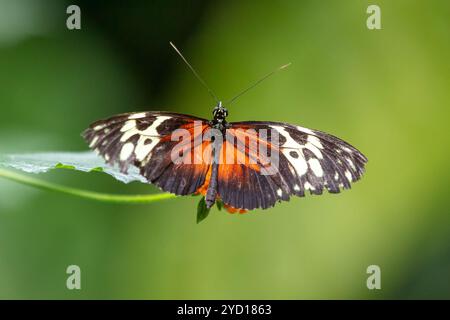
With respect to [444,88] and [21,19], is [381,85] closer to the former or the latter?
[444,88]

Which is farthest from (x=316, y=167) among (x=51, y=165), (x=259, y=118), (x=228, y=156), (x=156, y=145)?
(x=259, y=118)

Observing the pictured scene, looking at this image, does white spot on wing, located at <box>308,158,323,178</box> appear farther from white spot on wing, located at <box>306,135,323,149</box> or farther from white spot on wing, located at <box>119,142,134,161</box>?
white spot on wing, located at <box>119,142,134,161</box>

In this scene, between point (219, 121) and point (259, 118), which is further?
point (259, 118)

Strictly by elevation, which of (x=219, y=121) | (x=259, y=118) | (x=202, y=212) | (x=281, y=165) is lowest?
(x=202, y=212)

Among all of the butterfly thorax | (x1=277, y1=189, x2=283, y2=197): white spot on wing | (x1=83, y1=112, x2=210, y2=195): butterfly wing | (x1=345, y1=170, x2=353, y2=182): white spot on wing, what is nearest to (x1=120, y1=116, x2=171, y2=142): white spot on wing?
(x1=83, y1=112, x2=210, y2=195): butterfly wing

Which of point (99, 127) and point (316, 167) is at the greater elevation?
point (99, 127)

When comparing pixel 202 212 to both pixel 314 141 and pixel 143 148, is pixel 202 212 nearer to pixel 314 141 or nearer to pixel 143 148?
pixel 143 148
